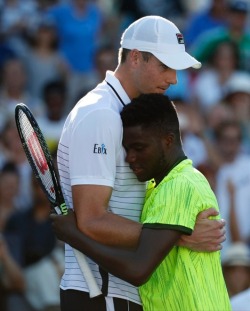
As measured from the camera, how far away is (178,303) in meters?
4.96

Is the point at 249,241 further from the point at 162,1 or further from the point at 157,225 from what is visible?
the point at 157,225

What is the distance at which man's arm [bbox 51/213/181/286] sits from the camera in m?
4.86

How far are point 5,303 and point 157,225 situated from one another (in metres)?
3.96

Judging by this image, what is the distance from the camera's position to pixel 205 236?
499cm

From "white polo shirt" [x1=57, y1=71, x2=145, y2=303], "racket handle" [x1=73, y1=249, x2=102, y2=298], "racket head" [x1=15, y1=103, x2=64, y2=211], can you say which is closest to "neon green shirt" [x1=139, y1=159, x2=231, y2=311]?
"white polo shirt" [x1=57, y1=71, x2=145, y2=303]

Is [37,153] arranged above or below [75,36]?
above

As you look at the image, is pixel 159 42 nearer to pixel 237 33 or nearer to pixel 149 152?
pixel 149 152

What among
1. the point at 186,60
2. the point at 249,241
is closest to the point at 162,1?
the point at 249,241

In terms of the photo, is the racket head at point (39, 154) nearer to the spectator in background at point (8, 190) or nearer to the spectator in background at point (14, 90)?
the spectator in background at point (8, 190)

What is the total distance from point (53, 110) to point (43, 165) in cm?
537

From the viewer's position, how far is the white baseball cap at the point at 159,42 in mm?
5227

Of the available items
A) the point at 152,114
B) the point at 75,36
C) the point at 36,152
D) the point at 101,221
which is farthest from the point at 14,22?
the point at 101,221

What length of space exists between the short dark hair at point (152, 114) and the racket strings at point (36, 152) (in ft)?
1.62

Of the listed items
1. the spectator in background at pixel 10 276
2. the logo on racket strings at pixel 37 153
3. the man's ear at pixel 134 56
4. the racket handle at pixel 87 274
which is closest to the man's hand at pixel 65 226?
the racket handle at pixel 87 274
